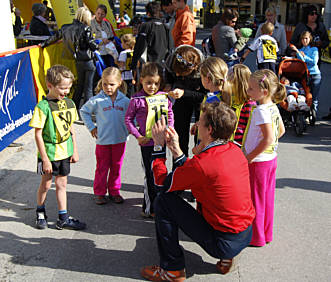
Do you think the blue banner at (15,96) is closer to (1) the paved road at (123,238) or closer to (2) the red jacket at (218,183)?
(1) the paved road at (123,238)

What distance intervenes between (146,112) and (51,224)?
1518mm

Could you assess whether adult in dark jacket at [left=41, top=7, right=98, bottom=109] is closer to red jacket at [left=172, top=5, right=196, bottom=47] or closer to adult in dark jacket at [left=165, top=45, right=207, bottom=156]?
red jacket at [left=172, top=5, right=196, bottom=47]

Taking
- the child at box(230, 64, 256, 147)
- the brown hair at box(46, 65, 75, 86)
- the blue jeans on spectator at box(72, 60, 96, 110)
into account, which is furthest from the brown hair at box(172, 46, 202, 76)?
the blue jeans on spectator at box(72, 60, 96, 110)

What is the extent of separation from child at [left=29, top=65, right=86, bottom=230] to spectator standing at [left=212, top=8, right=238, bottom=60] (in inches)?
205

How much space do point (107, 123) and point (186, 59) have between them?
43.2 inches

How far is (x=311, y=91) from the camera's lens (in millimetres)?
8477

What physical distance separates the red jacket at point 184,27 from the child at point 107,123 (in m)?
3.08

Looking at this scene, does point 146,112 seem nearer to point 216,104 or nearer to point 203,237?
point 216,104

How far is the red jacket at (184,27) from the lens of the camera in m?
7.17

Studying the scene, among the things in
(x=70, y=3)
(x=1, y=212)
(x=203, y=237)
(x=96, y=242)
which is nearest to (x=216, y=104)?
(x=203, y=237)

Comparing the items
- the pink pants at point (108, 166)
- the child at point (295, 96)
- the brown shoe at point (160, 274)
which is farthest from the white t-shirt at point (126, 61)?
the brown shoe at point (160, 274)

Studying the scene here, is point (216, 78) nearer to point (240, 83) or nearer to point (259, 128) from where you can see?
point (240, 83)

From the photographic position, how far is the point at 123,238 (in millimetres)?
4066

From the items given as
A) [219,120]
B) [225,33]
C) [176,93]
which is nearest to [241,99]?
[176,93]
